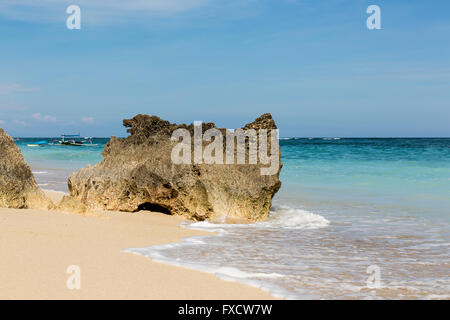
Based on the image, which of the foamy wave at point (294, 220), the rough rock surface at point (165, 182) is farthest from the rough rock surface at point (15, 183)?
the foamy wave at point (294, 220)

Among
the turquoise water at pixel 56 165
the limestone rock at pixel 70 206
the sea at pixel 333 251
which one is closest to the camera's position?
the sea at pixel 333 251

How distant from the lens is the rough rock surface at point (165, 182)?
24.8 feet

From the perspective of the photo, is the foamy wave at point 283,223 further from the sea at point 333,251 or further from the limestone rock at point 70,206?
the limestone rock at point 70,206

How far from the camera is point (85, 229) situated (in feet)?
18.9

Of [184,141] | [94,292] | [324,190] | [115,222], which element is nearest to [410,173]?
[324,190]

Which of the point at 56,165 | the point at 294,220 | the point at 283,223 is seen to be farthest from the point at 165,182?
the point at 56,165

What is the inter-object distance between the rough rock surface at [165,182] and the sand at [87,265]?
59.2 inches

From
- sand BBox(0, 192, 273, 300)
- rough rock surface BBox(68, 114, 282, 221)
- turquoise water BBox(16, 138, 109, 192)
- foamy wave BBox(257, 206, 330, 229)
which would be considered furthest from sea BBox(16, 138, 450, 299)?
turquoise water BBox(16, 138, 109, 192)

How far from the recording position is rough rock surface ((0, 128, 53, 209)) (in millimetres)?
6493

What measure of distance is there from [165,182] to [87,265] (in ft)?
12.0

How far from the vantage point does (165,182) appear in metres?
7.84
